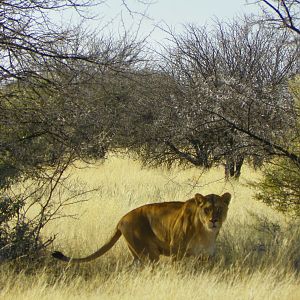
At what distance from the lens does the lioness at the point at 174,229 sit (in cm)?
820

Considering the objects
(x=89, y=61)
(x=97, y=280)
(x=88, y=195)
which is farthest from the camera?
(x=88, y=195)

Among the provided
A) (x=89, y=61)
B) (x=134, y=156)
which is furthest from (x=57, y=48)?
(x=134, y=156)

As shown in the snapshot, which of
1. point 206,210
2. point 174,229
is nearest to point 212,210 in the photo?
point 206,210

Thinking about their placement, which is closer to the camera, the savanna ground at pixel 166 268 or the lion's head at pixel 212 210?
the savanna ground at pixel 166 268

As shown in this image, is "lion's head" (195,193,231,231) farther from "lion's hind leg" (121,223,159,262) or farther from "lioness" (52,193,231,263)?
"lion's hind leg" (121,223,159,262)

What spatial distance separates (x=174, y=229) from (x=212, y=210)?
51cm

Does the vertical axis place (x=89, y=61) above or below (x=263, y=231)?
above

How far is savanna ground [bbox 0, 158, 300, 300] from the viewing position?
6.94m

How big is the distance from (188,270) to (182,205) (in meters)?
1.02

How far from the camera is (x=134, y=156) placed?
20.0m

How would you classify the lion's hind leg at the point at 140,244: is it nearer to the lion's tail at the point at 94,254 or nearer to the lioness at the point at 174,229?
the lioness at the point at 174,229

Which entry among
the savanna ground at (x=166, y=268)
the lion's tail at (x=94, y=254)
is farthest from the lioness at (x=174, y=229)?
the savanna ground at (x=166, y=268)

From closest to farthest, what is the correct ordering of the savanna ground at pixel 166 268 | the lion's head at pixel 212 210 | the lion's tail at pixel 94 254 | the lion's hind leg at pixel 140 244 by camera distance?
the savanna ground at pixel 166 268 → the lion's tail at pixel 94 254 → the lion's head at pixel 212 210 → the lion's hind leg at pixel 140 244

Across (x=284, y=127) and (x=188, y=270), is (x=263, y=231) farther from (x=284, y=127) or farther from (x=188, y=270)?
(x=188, y=270)
